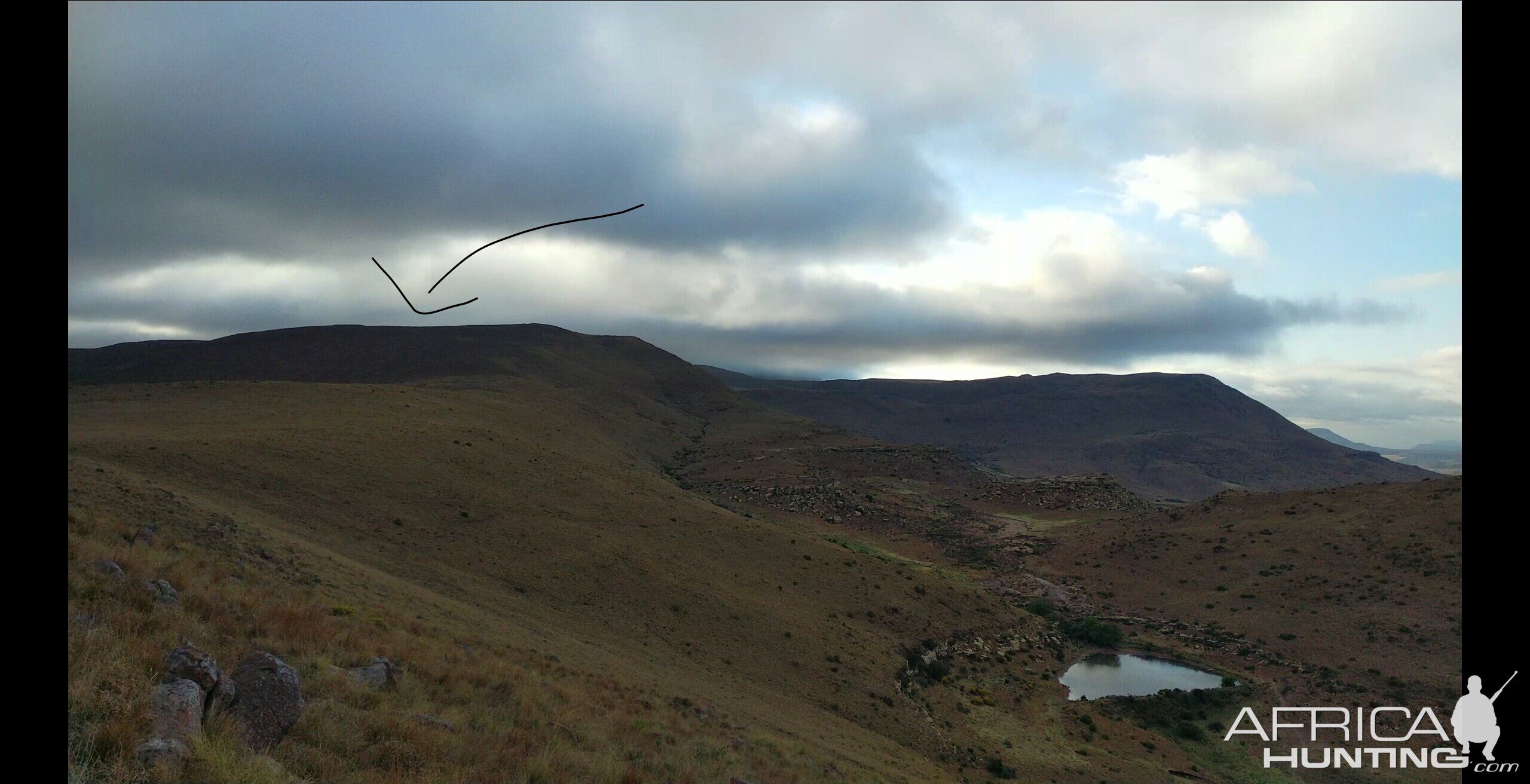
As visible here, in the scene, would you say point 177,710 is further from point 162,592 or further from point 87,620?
point 162,592

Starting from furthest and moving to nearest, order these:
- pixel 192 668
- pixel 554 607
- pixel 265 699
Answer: pixel 554 607
pixel 265 699
pixel 192 668

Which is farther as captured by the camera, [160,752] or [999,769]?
[999,769]

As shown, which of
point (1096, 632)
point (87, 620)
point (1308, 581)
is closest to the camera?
point (87, 620)

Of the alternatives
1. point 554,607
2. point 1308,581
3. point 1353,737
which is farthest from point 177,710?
point 1308,581

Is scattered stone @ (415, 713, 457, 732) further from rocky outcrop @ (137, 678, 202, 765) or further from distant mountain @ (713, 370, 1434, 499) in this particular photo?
distant mountain @ (713, 370, 1434, 499)

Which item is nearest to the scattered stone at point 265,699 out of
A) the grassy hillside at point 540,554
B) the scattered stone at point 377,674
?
the grassy hillside at point 540,554
